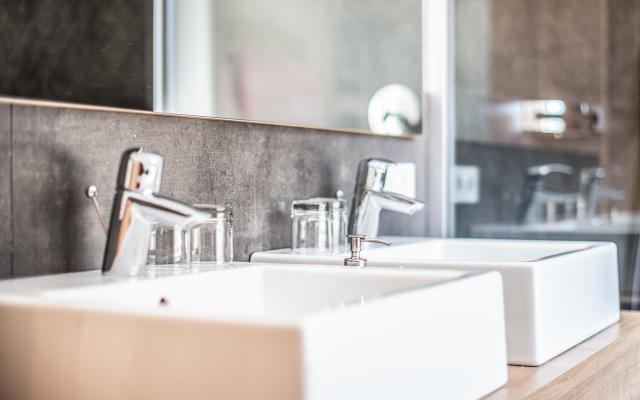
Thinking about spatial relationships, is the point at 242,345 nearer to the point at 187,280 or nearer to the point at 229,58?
the point at 187,280

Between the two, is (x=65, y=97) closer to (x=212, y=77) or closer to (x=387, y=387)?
(x=212, y=77)

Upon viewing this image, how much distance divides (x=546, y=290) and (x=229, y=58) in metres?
0.61

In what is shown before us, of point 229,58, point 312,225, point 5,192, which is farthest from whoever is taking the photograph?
point 312,225

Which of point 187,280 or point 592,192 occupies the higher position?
point 592,192

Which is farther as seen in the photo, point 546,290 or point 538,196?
point 538,196

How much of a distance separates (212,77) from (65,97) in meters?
0.33

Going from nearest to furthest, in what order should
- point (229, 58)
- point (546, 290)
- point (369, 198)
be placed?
point (546, 290) < point (229, 58) < point (369, 198)

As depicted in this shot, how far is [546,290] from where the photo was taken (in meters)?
1.28

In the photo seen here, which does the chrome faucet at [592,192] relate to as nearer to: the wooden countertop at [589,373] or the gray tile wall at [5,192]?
the wooden countertop at [589,373]

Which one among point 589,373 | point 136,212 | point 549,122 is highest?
point 549,122

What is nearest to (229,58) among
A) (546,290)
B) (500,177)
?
(546,290)

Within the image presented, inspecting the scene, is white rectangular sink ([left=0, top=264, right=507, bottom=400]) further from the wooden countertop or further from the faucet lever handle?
the faucet lever handle

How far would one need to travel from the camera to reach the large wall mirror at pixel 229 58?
1108mm

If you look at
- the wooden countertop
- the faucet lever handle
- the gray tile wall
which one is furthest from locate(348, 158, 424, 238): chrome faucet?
the gray tile wall
